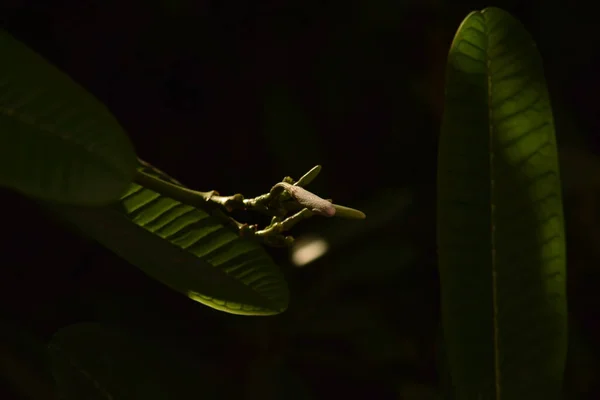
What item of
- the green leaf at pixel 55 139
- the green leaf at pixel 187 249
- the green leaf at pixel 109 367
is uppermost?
the green leaf at pixel 55 139

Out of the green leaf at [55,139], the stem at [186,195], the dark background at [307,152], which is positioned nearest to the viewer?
the green leaf at [55,139]

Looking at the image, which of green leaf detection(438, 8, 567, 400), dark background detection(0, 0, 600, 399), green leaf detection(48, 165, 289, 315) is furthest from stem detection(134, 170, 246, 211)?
dark background detection(0, 0, 600, 399)

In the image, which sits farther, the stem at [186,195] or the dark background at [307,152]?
the dark background at [307,152]

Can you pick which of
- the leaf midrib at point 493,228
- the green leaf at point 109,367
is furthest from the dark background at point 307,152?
the leaf midrib at point 493,228

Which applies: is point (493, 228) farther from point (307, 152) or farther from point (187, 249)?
point (307, 152)

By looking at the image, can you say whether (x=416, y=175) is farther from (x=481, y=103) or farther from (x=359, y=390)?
(x=481, y=103)

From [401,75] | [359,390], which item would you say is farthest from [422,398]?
[401,75]

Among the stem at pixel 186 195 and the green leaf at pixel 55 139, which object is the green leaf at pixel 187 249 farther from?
the green leaf at pixel 55 139

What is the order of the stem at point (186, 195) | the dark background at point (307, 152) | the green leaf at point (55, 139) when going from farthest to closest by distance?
the dark background at point (307, 152) → the stem at point (186, 195) → the green leaf at point (55, 139)

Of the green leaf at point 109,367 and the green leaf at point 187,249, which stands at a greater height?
the green leaf at point 187,249
